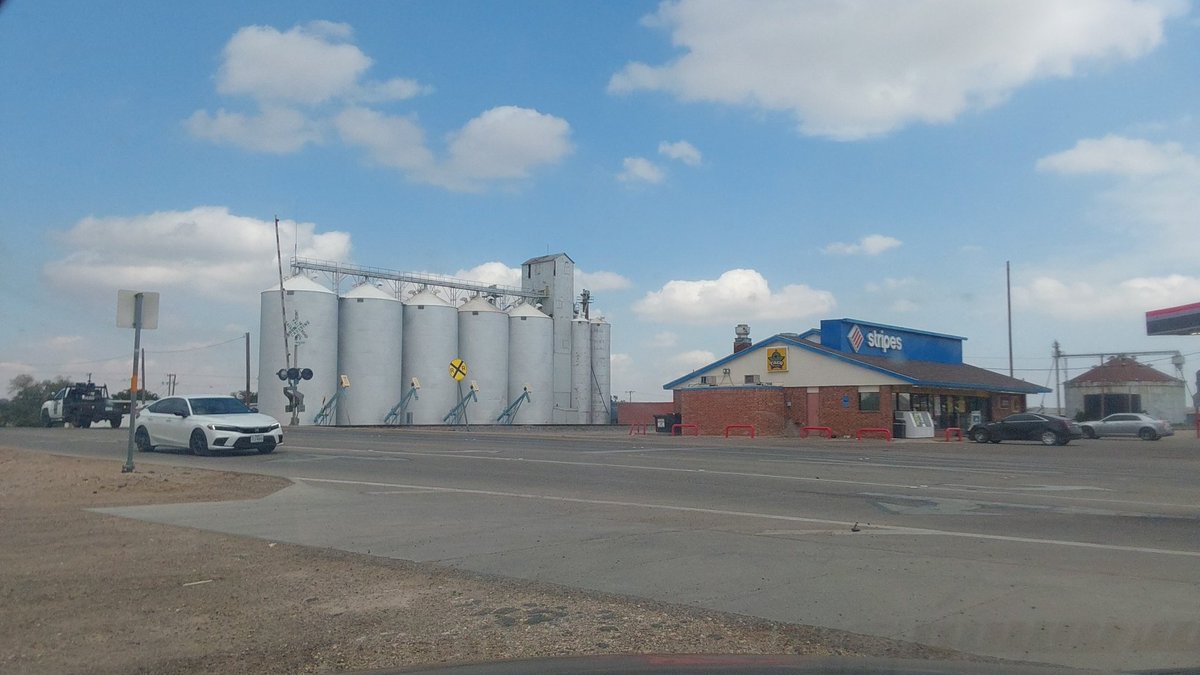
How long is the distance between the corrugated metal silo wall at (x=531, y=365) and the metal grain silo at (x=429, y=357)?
499 cm

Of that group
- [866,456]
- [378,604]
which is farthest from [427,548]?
[866,456]

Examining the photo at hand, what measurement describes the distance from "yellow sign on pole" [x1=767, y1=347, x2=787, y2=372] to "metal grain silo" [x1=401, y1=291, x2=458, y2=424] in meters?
21.4

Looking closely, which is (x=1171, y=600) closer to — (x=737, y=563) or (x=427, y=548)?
(x=737, y=563)

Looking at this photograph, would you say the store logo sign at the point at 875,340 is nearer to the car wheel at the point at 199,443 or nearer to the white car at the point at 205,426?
the white car at the point at 205,426

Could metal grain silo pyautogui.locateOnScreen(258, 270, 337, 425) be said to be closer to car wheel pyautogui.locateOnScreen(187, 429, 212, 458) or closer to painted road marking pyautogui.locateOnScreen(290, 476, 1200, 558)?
car wheel pyautogui.locateOnScreen(187, 429, 212, 458)

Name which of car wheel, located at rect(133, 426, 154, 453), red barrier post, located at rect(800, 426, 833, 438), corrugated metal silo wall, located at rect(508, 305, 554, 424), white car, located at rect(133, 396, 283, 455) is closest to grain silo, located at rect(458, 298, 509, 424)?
corrugated metal silo wall, located at rect(508, 305, 554, 424)

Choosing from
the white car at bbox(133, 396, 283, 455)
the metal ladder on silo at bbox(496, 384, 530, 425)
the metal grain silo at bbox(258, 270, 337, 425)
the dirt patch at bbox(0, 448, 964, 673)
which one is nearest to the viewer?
the dirt patch at bbox(0, 448, 964, 673)

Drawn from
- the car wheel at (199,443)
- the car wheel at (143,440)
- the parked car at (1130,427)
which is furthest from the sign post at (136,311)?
the parked car at (1130,427)

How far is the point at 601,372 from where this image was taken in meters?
70.6

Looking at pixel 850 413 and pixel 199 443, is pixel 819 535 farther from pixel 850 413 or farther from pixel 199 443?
pixel 850 413

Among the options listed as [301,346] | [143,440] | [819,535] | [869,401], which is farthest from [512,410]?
[819,535]

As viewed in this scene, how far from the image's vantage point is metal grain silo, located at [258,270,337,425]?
176 feet

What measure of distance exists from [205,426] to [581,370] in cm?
4791

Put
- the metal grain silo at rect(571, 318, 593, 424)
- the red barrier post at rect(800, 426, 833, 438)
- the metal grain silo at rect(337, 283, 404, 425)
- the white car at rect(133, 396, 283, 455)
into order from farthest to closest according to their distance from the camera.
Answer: the metal grain silo at rect(571, 318, 593, 424), the metal grain silo at rect(337, 283, 404, 425), the red barrier post at rect(800, 426, 833, 438), the white car at rect(133, 396, 283, 455)
